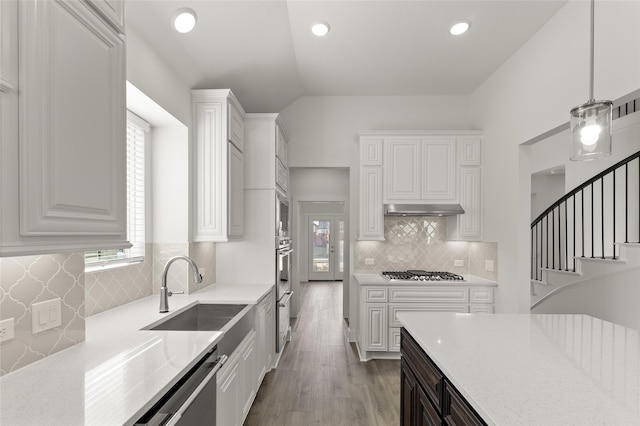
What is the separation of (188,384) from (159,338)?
1.30ft

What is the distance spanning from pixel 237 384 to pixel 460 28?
3288 mm

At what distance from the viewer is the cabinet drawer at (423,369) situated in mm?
1406

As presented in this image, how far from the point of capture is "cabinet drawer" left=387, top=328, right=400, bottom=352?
3.80 meters

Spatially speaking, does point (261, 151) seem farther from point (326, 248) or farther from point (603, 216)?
point (326, 248)

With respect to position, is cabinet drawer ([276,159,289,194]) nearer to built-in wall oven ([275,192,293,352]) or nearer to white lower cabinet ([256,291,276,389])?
built-in wall oven ([275,192,293,352])

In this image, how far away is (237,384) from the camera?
2252 mm

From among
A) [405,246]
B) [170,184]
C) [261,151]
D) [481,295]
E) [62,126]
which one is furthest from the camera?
[405,246]

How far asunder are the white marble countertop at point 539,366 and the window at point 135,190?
2066 mm

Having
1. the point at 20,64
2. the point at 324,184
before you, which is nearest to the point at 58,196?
the point at 20,64

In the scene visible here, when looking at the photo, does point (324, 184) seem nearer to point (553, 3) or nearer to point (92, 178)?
point (553, 3)

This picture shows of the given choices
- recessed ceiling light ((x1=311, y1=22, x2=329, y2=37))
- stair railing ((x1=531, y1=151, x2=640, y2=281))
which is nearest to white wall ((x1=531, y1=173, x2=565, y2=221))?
stair railing ((x1=531, y1=151, x2=640, y2=281))

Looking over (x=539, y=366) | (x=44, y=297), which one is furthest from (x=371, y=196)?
(x=44, y=297)

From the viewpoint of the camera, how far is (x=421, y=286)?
3773 mm

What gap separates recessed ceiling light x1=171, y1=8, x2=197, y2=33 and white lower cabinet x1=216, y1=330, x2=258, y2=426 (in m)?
2.15
